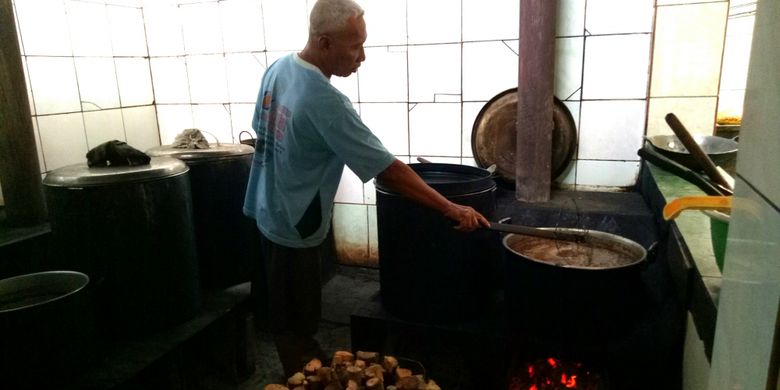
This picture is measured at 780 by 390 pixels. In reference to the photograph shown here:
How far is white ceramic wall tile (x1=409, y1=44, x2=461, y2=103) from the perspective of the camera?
3.26m

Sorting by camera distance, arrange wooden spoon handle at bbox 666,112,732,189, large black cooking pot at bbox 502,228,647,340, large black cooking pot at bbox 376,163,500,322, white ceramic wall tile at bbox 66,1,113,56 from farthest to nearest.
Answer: white ceramic wall tile at bbox 66,1,113,56
large black cooking pot at bbox 376,163,500,322
large black cooking pot at bbox 502,228,647,340
wooden spoon handle at bbox 666,112,732,189

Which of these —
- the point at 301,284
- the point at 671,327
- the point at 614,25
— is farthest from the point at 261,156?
the point at 614,25

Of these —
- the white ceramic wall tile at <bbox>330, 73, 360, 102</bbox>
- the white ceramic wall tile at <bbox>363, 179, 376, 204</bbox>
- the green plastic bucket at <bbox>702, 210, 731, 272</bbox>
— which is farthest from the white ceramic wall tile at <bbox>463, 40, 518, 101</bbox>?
the green plastic bucket at <bbox>702, 210, 731, 272</bbox>

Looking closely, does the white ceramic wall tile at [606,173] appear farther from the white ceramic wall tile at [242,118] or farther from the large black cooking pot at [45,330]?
the large black cooking pot at [45,330]

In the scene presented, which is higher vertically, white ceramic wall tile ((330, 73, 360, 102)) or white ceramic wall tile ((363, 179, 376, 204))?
white ceramic wall tile ((330, 73, 360, 102))

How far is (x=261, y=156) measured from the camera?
226 centimetres

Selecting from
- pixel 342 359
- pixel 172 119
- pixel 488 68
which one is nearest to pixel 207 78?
pixel 172 119

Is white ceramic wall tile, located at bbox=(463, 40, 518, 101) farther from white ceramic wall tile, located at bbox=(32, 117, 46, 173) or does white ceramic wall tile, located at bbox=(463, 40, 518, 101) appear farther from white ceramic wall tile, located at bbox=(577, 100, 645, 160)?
white ceramic wall tile, located at bbox=(32, 117, 46, 173)

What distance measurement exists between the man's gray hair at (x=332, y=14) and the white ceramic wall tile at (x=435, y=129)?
1.45 metres

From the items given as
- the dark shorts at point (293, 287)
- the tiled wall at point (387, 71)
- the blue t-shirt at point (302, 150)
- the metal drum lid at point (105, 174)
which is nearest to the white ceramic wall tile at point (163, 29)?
the tiled wall at point (387, 71)

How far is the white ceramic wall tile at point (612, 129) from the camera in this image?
2.94 metres

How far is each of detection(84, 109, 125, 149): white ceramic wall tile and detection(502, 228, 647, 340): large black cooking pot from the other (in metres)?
3.11

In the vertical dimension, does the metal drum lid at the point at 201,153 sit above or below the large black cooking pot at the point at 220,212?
above

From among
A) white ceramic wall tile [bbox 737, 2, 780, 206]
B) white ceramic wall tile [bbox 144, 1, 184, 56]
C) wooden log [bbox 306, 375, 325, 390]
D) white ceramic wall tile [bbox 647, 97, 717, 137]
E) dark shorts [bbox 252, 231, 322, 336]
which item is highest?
white ceramic wall tile [bbox 144, 1, 184, 56]
